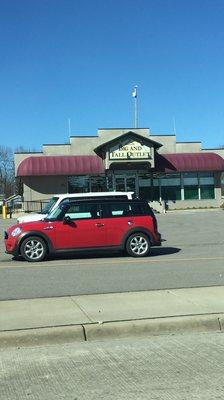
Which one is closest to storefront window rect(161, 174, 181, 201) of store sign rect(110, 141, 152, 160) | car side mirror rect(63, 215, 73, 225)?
store sign rect(110, 141, 152, 160)

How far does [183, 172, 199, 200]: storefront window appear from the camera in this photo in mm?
43281

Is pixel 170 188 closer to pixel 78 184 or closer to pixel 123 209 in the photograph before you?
pixel 78 184

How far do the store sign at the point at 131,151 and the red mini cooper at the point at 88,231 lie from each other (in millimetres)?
25279

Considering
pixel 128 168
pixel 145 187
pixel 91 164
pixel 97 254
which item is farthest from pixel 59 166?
pixel 97 254

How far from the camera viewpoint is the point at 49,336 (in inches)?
267

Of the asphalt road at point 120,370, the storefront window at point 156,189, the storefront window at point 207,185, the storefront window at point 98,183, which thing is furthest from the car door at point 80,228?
the storefront window at point 207,185

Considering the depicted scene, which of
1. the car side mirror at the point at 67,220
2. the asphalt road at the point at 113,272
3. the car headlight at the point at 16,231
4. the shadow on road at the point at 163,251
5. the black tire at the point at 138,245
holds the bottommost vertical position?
the asphalt road at the point at 113,272

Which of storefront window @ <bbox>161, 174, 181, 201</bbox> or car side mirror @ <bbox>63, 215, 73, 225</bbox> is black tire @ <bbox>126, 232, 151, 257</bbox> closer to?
car side mirror @ <bbox>63, 215, 73, 225</bbox>

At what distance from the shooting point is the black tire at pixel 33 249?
47.3 ft

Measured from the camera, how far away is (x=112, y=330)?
277 inches

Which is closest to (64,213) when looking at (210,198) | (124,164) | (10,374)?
(10,374)

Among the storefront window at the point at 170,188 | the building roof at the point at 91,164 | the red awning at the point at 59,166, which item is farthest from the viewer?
the storefront window at the point at 170,188

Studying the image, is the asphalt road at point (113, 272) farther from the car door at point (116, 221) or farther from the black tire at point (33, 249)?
the car door at point (116, 221)

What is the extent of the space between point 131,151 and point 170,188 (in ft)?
15.5
